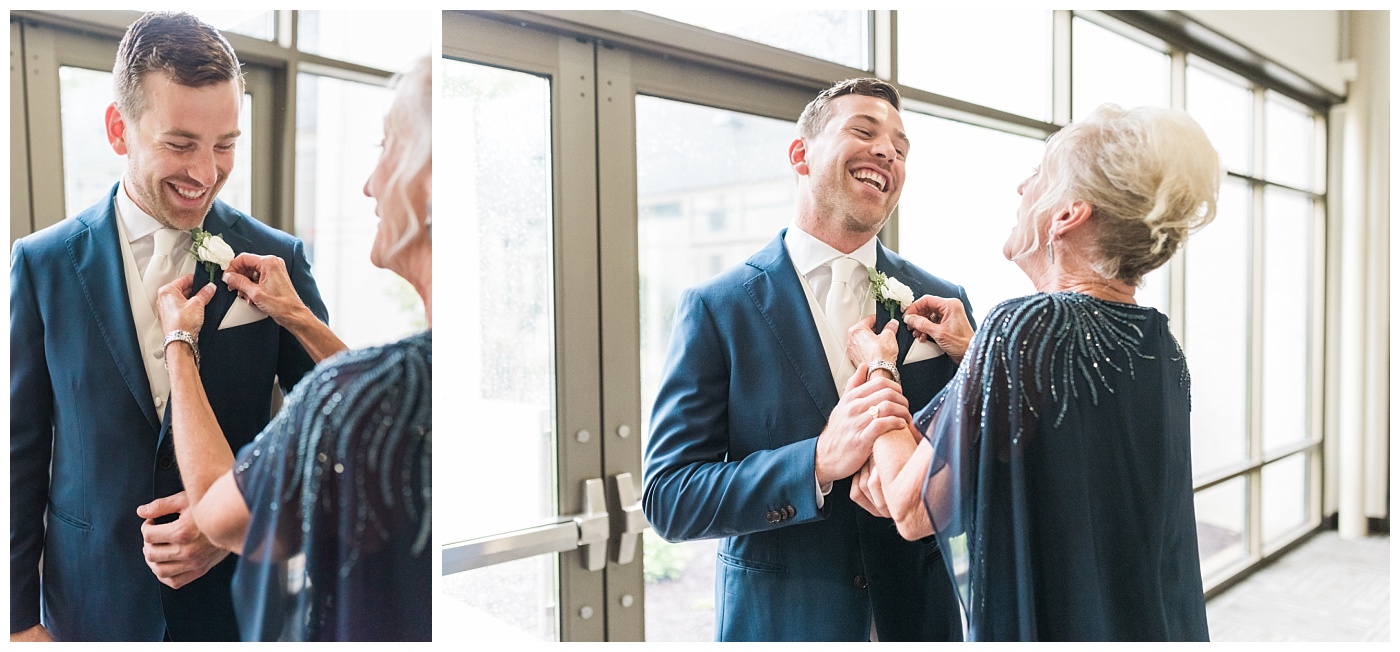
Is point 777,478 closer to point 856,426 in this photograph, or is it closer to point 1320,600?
point 856,426

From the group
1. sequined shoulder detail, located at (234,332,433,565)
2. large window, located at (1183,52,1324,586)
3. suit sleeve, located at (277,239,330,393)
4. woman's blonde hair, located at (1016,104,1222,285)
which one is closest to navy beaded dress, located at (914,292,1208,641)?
woman's blonde hair, located at (1016,104,1222,285)

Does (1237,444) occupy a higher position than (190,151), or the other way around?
(190,151)

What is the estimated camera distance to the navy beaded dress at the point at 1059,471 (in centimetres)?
136

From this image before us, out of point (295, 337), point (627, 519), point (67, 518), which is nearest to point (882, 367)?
point (627, 519)

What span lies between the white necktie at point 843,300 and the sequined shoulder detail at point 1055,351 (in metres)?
0.24

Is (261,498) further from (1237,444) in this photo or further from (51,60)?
(1237,444)

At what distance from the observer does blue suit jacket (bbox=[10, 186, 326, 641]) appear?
4.16 ft

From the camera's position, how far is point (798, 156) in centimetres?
153

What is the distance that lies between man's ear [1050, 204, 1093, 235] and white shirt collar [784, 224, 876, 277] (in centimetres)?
34

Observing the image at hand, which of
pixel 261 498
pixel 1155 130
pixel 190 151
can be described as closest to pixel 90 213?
pixel 190 151

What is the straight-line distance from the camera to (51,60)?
4.18 feet

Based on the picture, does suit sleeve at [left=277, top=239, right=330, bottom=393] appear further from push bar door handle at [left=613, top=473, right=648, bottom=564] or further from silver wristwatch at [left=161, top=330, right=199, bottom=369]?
push bar door handle at [left=613, top=473, right=648, bottom=564]

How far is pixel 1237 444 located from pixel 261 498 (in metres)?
1.99

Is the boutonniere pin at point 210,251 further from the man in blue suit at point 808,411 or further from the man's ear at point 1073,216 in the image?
the man's ear at point 1073,216
